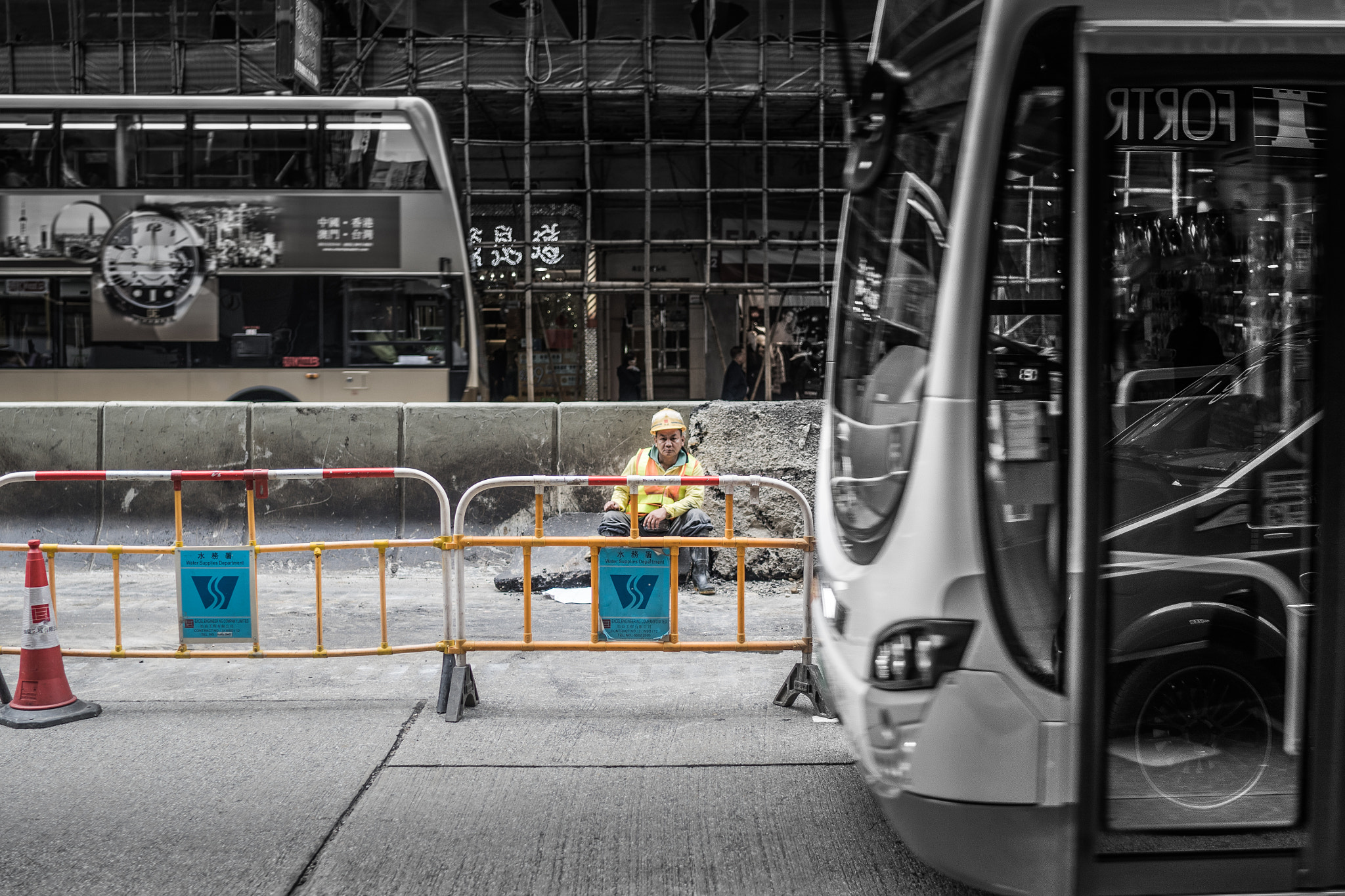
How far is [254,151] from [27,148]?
107 inches

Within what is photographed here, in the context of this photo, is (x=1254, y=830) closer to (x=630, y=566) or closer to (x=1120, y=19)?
(x=1120, y=19)

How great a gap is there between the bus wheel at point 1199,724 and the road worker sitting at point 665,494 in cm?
399

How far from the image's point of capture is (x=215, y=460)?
852cm

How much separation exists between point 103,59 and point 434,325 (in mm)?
8116

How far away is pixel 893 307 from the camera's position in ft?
11.0

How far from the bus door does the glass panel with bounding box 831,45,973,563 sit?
38 cm

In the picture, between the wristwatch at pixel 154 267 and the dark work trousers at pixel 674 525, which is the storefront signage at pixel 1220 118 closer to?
the dark work trousers at pixel 674 525

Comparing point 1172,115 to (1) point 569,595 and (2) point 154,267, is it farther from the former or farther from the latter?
(2) point 154,267

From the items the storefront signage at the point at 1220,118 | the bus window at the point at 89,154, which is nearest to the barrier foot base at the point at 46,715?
the storefront signage at the point at 1220,118

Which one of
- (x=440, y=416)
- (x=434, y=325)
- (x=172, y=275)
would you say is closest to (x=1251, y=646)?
(x=440, y=416)

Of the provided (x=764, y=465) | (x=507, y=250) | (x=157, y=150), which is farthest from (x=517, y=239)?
(x=764, y=465)

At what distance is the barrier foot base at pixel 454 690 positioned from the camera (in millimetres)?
5112

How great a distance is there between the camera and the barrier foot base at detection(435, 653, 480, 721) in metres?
5.11

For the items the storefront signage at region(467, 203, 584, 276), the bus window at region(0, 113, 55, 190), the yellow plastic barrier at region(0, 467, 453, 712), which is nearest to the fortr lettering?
the yellow plastic barrier at region(0, 467, 453, 712)
